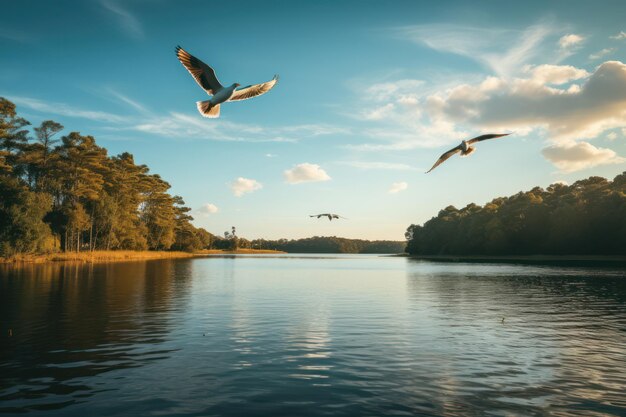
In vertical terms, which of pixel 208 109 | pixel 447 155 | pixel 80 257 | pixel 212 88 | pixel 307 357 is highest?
pixel 212 88

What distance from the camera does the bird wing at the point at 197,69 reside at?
18.0m

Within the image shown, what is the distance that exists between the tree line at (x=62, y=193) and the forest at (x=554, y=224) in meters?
102

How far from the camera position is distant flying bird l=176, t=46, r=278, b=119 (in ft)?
59.1

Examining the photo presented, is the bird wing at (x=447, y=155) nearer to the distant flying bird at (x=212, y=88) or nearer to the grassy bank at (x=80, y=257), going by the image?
the distant flying bird at (x=212, y=88)

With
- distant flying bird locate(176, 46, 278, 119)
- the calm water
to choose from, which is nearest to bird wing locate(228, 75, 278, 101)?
distant flying bird locate(176, 46, 278, 119)

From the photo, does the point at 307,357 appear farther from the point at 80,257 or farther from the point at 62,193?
the point at 62,193

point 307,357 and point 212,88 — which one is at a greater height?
point 212,88

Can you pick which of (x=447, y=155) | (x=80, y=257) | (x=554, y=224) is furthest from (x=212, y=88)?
(x=554, y=224)

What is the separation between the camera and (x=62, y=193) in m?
87.8

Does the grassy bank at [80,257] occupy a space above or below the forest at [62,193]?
below

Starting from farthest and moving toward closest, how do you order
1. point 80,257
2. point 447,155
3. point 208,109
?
point 80,257
point 447,155
point 208,109

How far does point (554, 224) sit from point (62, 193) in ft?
368

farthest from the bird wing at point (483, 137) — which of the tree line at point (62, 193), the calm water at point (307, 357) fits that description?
the tree line at point (62, 193)

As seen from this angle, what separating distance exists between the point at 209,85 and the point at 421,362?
1325 centimetres
